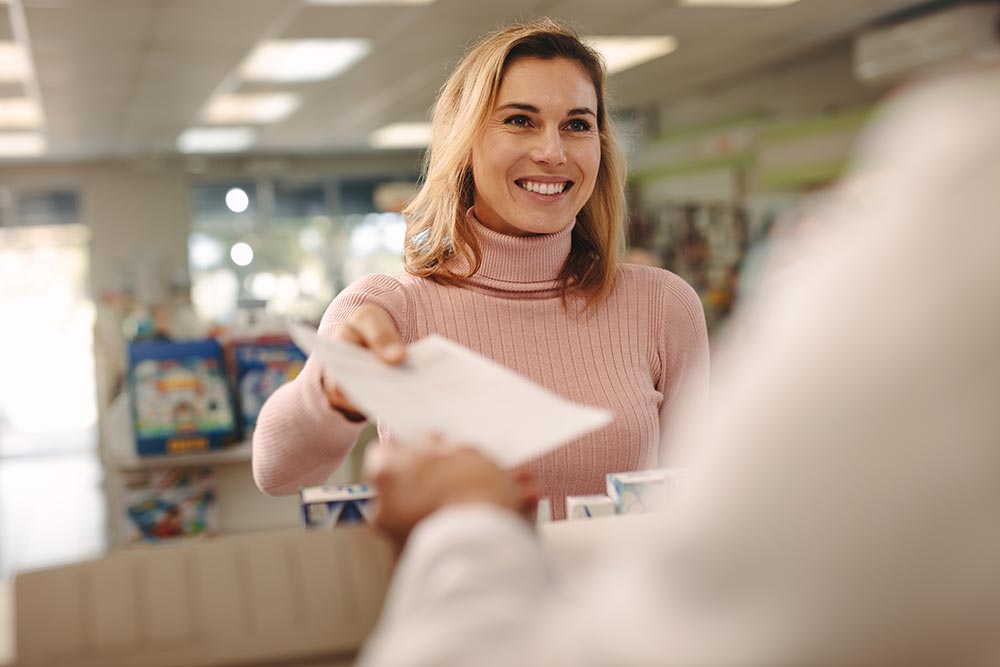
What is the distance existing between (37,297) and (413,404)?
13123 mm

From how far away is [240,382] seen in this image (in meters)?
3.59

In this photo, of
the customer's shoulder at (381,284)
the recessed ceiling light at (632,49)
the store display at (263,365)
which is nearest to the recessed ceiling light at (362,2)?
the recessed ceiling light at (632,49)

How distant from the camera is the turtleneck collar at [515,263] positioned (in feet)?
→ 5.16

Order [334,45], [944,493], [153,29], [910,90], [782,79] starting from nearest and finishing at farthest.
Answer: [944,493] < [910,90] < [153,29] < [334,45] < [782,79]

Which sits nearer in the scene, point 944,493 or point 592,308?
point 944,493

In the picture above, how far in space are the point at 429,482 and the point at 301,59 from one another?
6.82m

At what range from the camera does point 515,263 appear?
1581mm

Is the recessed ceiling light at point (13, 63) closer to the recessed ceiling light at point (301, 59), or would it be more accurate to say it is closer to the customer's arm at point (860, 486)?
the recessed ceiling light at point (301, 59)

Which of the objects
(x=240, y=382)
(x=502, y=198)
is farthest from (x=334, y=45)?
(x=502, y=198)

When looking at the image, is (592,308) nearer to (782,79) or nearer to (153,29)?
(153,29)

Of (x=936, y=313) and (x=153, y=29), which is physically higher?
(x=153, y=29)

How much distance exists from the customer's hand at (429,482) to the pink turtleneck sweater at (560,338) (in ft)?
1.96

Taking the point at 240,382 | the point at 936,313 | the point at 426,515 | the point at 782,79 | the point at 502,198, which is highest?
the point at 782,79

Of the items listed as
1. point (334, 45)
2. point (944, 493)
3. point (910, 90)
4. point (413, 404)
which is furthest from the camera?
point (334, 45)
